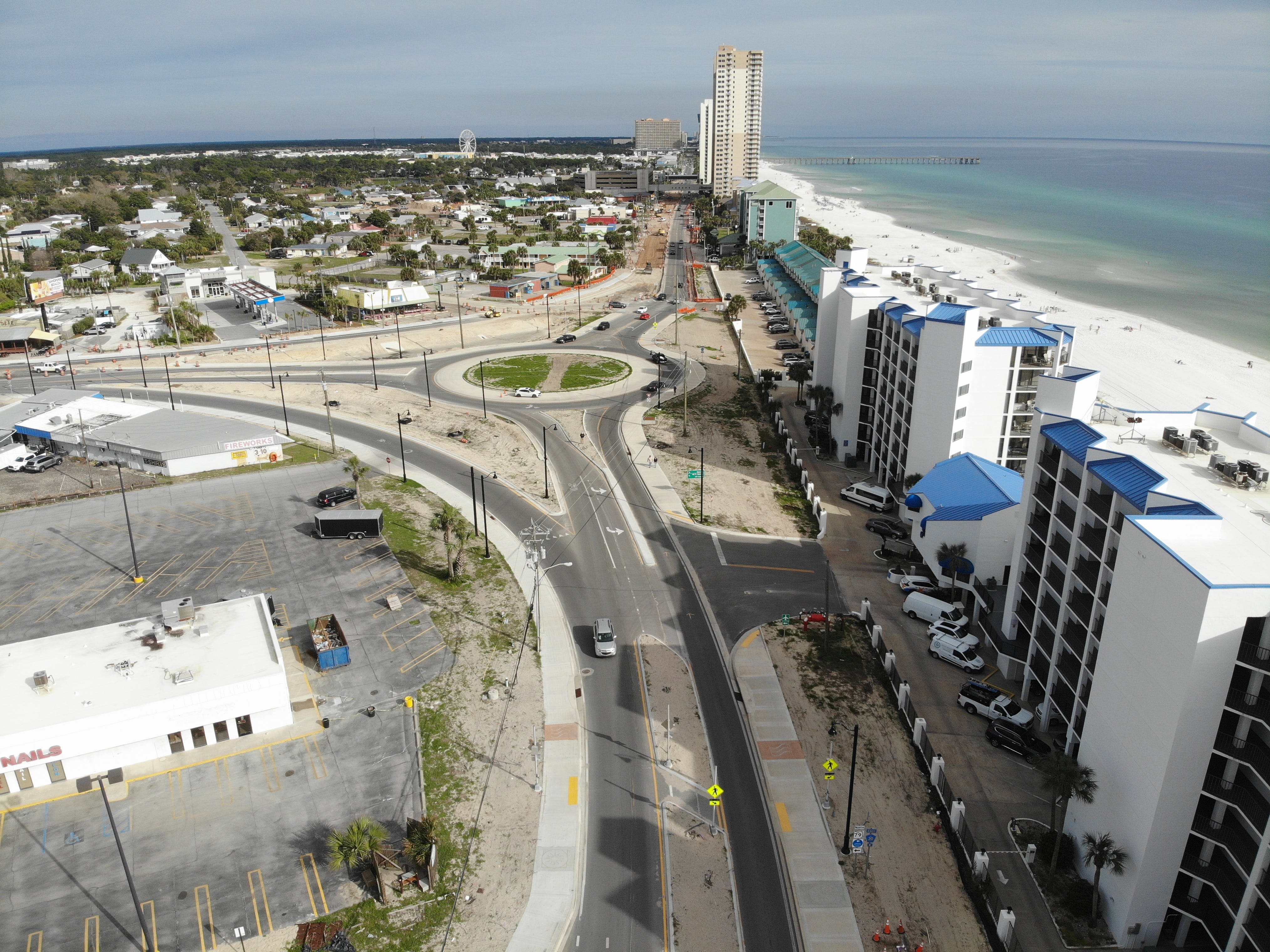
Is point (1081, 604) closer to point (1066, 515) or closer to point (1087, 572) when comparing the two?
point (1087, 572)

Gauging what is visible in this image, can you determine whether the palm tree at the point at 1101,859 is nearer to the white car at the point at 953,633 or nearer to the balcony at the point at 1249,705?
the balcony at the point at 1249,705

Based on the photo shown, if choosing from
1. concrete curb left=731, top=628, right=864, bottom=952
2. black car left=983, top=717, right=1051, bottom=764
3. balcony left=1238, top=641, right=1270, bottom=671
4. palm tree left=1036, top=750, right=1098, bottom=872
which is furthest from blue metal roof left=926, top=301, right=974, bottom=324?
balcony left=1238, top=641, right=1270, bottom=671

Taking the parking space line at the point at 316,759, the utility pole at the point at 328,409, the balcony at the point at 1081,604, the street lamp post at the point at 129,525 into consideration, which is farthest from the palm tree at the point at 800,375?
the parking space line at the point at 316,759

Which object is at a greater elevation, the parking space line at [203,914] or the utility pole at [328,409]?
the utility pole at [328,409]

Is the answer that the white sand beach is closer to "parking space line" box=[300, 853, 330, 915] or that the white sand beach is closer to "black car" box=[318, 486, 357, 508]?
"black car" box=[318, 486, 357, 508]

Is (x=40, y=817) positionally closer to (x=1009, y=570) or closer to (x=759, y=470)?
(x=1009, y=570)

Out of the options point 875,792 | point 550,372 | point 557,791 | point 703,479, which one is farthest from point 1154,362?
point 557,791
